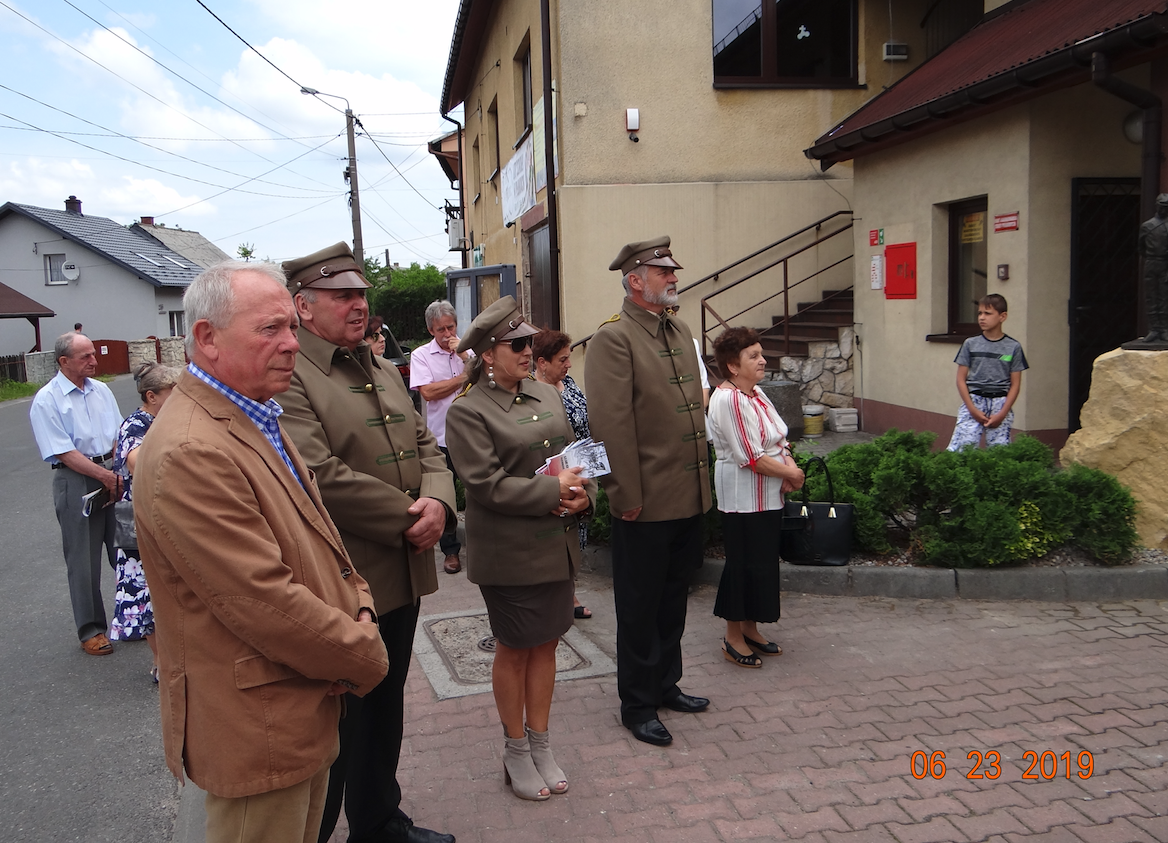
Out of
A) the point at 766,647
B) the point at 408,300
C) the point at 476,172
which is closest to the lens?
the point at 766,647

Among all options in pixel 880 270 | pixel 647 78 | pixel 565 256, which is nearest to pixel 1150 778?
pixel 880 270

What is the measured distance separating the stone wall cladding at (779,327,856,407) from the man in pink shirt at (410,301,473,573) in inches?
245

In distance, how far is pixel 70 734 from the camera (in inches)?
180

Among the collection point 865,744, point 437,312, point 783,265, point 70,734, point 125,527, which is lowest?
point 70,734

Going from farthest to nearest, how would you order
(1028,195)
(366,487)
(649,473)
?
(1028,195)
(649,473)
(366,487)

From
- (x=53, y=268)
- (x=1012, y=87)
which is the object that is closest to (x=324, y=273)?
(x=1012, y=87)

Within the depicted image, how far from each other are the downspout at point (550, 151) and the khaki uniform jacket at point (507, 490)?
970 cm

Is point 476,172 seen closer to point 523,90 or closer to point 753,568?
point 523,90

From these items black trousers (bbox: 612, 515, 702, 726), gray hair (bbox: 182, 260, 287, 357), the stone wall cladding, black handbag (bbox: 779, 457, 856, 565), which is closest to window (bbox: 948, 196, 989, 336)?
the stone wall cladding

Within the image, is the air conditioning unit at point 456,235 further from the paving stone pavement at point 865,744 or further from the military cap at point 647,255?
the military cap at point 647,255

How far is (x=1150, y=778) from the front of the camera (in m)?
3.54

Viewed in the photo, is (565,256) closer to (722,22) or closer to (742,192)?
(742,192)

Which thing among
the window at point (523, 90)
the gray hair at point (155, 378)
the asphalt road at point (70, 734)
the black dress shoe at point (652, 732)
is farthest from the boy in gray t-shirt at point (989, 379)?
the window at point (523, 90)

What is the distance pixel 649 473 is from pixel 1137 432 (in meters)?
3.81
